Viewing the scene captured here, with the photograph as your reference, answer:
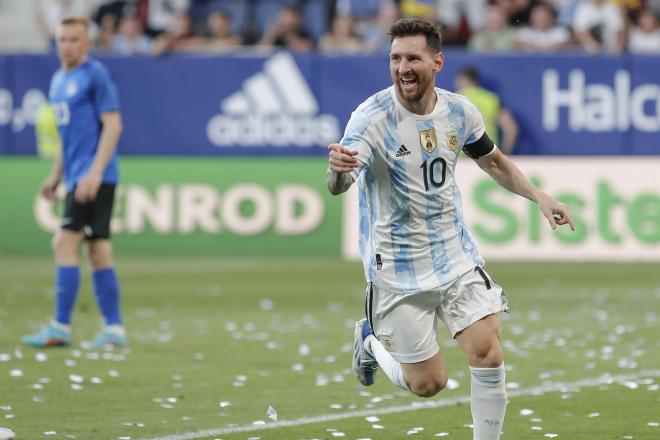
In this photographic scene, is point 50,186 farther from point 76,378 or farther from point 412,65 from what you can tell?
point 412,65

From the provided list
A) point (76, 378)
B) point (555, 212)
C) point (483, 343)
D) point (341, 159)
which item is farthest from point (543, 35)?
point (341, 159)

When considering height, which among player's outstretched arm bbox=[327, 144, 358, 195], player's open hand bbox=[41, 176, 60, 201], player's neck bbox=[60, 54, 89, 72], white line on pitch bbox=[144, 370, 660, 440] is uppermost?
player's neck bbox=[60, 54, 89, 72]

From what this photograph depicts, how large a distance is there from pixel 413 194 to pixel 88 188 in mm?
4289

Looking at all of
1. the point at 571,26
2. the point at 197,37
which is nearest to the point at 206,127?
the point at 197,37

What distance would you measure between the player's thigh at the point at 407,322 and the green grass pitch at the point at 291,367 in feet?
2.21

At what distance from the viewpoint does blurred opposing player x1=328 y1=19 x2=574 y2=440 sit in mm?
6746

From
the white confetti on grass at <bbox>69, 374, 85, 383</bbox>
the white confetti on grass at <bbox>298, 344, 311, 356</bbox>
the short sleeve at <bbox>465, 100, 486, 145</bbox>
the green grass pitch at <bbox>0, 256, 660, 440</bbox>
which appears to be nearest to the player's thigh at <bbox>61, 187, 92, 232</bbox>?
the green grass pitch at <bbox>0, 256, 660, 440</bbox>

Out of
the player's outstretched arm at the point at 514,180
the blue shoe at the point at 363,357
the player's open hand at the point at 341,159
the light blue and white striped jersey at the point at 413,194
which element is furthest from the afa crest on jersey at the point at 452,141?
the blue shoe at the point at 363,357

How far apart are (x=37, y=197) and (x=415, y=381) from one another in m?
12.7

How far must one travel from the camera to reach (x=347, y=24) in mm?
21047

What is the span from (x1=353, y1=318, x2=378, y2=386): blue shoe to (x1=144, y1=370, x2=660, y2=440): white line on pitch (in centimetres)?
40

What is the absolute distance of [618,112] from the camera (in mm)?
19734

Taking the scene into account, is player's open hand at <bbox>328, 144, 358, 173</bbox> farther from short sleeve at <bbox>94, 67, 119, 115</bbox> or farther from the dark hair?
short sleeve at <bbox>94, 67, 119, 115</bbox>

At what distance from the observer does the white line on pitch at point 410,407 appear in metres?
7.71
